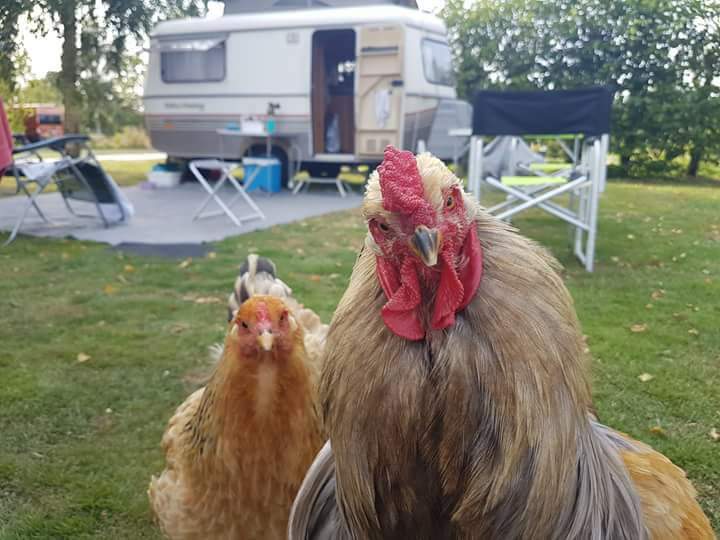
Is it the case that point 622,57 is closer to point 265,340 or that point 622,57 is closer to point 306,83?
point 306,83

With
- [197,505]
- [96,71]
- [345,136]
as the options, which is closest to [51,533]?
[197,505]

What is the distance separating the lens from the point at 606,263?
7.00 meters

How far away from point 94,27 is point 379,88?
6206 mm

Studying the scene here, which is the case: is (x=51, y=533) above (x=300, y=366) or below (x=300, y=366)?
below

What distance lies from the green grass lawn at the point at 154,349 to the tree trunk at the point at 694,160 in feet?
26.6

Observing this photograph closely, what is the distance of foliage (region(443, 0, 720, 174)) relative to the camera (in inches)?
583

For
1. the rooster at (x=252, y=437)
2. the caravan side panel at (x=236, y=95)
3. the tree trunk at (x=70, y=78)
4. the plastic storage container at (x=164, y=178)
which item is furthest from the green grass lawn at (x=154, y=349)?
the tree trunk at (x=70, y=78)

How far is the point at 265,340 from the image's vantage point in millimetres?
2279

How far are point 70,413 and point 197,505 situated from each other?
5.76 feet

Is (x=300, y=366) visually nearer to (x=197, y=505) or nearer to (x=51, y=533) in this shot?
(x=197, y=505)

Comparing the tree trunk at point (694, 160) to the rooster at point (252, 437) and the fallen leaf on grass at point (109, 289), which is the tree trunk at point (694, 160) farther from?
the rooster at point (252, 437)

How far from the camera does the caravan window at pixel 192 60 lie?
1323 cm

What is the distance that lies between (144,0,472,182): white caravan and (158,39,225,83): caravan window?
2cm

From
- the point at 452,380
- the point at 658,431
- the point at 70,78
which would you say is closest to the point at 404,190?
the point at 452,380
